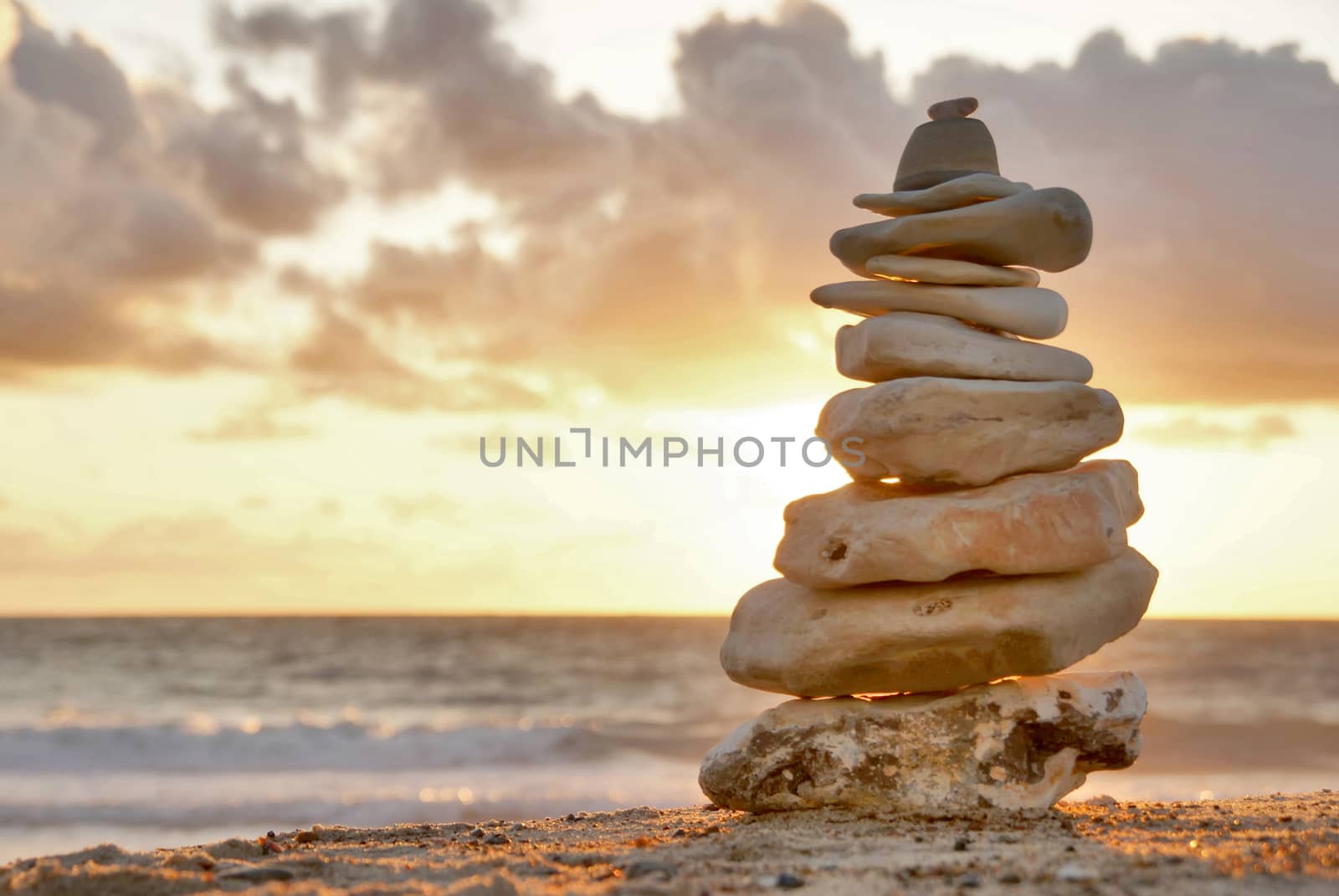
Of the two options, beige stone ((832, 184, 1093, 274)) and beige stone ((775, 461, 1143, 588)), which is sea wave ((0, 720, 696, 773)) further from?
beige stone ((832, 184, 1093, 274))

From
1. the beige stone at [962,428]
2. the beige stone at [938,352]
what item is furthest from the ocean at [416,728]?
the beige stone at [938,352]

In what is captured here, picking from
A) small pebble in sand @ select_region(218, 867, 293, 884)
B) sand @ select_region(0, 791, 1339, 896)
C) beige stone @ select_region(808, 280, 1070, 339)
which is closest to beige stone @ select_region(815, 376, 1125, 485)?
beige stone @ select_region(808, 280, 1070, 339)

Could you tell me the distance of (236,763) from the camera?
688 inches

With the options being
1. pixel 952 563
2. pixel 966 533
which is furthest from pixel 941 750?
pixel 966 533

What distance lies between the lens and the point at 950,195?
7266 mm

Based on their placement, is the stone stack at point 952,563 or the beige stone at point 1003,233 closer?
the stone stack at point 952,563

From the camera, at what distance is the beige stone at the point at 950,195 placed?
7246mm

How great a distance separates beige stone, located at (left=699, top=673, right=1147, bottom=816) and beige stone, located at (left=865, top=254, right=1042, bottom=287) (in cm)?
239

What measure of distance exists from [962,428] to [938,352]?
0.52 meters

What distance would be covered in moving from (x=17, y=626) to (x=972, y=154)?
58.6 m

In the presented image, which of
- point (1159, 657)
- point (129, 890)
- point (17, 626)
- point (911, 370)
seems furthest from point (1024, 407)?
point (17, 626)

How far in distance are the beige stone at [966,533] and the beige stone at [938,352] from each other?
660mm

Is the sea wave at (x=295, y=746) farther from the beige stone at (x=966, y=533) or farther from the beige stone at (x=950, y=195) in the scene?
the beige stone at (x=950, y=195)

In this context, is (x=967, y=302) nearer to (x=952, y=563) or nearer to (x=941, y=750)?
(x=952, y=563)
